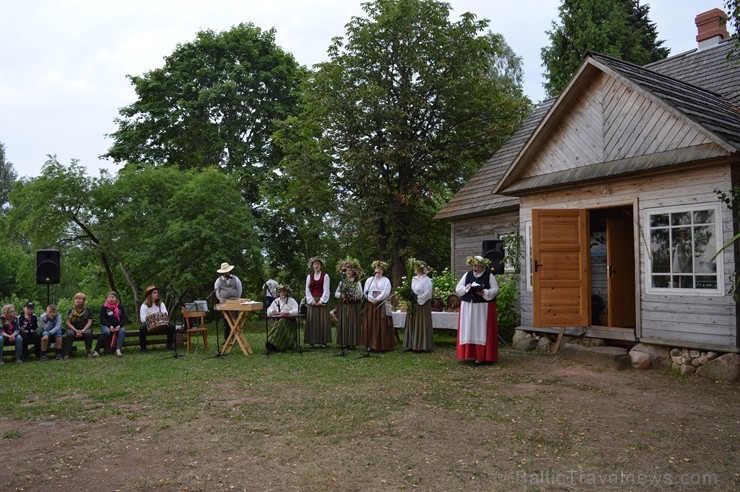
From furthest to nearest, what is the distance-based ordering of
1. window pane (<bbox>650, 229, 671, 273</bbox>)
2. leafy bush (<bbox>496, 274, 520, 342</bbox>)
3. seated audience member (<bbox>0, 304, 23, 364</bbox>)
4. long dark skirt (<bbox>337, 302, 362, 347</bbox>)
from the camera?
leafy bush (<bbox>496, 274, 520, 342</bbox>), long dark skirt (<bbox>337, 302, 362, 347</bbox>), seated audience member (<bbox>0, 304, 23, 364</bbox>), window pane (<bbox>650, 229, 671, 273</bbox>)

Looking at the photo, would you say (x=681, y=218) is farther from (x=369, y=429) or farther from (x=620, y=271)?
(x=369, y=429)

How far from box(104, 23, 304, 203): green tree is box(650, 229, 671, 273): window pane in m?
16.9

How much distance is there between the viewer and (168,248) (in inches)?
705

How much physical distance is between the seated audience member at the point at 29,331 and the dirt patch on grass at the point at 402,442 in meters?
5.60

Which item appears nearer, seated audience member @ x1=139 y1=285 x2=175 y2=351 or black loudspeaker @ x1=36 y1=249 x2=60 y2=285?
seated audience member @ x1=139 y1=285 x2=175 y2=351

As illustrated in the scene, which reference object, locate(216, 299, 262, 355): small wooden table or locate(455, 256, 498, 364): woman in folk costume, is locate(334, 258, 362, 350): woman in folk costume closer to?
locate(216, 299, 262, 355): small wooden table

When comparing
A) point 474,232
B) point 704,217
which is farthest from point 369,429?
point 474,232

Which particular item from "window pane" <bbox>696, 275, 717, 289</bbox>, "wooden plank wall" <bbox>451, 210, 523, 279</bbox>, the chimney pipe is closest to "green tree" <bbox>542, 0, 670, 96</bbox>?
the chimney pipe

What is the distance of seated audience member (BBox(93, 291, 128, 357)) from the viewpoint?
12320 millimetres

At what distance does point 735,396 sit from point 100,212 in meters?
17.5

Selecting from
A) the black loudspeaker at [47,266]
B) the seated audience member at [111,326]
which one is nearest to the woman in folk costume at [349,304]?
the seated audience member at [111,326]

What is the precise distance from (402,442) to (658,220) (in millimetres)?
6100

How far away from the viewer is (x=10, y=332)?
11.5 m

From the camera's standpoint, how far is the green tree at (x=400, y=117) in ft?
61.7
